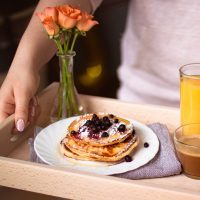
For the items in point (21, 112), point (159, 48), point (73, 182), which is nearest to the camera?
point (73, 182)

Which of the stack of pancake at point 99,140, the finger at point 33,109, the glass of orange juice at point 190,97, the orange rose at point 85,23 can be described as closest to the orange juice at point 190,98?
the glass of orange juice at point 190,97

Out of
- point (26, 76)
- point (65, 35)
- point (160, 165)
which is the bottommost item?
point (160, 165)

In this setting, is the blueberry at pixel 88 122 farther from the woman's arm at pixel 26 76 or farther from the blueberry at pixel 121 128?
the woman's arm at pixel 26 76

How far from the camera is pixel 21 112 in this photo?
1.05m

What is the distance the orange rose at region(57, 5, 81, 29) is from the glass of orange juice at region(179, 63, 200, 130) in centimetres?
26

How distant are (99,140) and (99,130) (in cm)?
3

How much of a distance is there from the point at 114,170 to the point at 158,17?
609 mm

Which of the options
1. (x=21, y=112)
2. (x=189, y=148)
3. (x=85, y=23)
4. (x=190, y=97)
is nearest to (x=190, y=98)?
(x=190, y=97)

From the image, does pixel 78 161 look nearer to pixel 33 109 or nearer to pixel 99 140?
pixel 99 140

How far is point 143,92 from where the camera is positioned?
4.69 ft

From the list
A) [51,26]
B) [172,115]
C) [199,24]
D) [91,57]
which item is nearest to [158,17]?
[199,24]

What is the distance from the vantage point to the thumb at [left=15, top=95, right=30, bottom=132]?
1.04 meters

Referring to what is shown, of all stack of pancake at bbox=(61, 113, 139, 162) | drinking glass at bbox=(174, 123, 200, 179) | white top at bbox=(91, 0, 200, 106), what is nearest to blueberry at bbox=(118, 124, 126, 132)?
stack of pancake at bbox=(61, 113, 139, 162)

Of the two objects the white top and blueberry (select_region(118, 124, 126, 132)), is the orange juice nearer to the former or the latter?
blueberry (select_region(118, 124, 126, 132))
